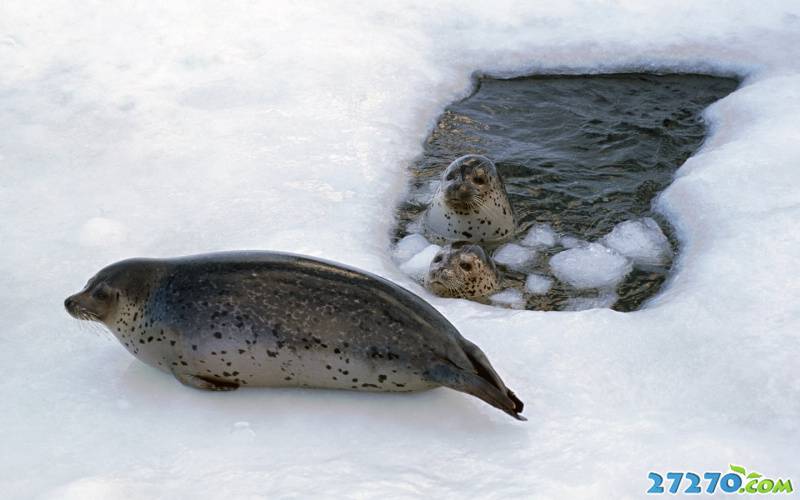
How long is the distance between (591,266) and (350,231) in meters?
1.09

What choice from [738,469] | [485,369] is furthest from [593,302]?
[738,469]

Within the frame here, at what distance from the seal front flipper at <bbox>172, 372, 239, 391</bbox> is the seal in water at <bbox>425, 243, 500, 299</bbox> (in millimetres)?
1125

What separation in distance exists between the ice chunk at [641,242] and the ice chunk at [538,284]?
0.41m

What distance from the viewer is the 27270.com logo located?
260 centimetres

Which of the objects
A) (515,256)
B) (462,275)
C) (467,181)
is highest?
(467,181)

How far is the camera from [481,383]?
299 cm

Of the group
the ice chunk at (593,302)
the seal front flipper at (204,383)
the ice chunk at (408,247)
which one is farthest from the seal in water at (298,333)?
the ice chunk at (408,247)

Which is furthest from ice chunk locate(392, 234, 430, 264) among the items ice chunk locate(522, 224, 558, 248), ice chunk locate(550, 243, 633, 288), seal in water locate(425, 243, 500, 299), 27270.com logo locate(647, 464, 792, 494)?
27270.com logo locate(647, 464, 792, 494)

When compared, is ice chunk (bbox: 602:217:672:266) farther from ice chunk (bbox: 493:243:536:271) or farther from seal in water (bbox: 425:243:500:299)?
seal in water (bbox: 425:243:500:299)

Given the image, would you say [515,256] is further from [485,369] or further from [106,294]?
[106,294]

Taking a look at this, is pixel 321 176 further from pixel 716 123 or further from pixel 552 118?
pixel 716 123

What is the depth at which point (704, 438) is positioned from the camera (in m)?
2.83

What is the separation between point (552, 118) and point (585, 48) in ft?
3.25

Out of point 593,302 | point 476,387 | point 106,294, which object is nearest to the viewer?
point 476,387
